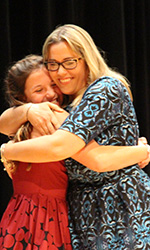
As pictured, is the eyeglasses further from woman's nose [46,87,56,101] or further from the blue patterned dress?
the blue patterned dress

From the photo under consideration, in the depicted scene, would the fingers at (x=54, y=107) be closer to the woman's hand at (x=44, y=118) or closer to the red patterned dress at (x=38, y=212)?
the woman's hand at (x=44, y=118)

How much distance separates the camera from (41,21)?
3.12m

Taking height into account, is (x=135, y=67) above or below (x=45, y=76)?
below

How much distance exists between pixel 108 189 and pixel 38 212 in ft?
1.08

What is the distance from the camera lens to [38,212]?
194 cm

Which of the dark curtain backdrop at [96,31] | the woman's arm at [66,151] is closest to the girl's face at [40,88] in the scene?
the woman's arm at [66,151]

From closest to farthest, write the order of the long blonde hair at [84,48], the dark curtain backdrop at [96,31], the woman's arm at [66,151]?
the woman's arm at [66,151], the long blonde hair at [84,48], the dark curtain backdrop at [96,31]

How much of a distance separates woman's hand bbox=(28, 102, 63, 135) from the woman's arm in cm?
11

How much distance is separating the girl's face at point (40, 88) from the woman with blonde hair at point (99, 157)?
0.10m

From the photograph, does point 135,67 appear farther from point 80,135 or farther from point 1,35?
point 80,135

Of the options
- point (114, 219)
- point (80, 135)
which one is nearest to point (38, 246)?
point (114, 219)

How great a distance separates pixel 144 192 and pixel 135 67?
1803 mm

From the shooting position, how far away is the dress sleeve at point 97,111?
180 cm

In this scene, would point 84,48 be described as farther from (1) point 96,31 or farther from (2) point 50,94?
(1) point 96,31
